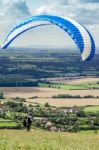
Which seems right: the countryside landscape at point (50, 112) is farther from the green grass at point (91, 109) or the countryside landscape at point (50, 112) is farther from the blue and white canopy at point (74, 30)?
the blue and white canopy at point (74, 30)

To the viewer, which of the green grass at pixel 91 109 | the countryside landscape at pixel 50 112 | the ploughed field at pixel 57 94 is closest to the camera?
the countryside landscape at pixel 50 112

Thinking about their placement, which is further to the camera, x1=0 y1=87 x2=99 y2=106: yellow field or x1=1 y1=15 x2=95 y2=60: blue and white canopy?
x1=0 y1=87 x2=99 y2=106: yellow field

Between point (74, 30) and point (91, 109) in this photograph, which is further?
point (91, 109)

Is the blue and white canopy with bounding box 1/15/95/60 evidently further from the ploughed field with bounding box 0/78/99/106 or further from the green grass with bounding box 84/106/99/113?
the ploughed field with bounding box 0/78/99/106

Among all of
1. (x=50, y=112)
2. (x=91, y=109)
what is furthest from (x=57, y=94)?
(x=50, y=112)

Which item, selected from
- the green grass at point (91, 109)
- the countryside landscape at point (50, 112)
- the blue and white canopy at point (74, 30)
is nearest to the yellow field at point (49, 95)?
the countryside landscape at point (50, 112)

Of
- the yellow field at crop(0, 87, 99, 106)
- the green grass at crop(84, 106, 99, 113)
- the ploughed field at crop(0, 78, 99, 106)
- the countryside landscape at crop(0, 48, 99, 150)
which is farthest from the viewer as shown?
the ploughed field at crop(0, 78, 99, 106)

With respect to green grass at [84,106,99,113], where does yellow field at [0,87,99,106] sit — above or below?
above

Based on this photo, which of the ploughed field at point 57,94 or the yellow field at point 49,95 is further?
the ploughed field at point 57,94

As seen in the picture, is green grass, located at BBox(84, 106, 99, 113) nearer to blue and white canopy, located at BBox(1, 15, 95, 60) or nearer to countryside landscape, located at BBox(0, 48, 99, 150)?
countryside landscape, located at BBox(0, 48, 99, 150)

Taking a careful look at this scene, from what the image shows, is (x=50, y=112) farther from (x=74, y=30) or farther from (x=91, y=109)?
(x=74, y=30)

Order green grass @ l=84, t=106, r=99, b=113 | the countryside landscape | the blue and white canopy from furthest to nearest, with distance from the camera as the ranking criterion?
1. green grass @ l=84, t=106, r=99, b=113
2. the blue and white canopy
3. the countryside landscape

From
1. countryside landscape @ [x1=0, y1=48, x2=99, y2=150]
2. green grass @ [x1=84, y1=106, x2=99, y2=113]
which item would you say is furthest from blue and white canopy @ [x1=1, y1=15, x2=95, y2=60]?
green grass @ [x1=84, y1=106, x2=99, y2=113]
